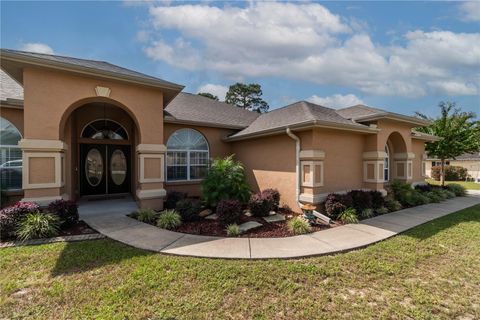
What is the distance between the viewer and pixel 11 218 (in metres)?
5.77

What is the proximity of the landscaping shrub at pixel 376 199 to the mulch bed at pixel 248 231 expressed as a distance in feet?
10.5

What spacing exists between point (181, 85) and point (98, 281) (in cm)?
656

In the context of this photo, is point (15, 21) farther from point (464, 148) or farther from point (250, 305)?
point (464, 148)

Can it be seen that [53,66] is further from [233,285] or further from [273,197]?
[273,197]

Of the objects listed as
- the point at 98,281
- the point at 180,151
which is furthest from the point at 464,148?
the point at 98,281

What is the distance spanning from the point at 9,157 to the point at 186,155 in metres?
6.37

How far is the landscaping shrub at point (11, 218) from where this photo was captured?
5695mm

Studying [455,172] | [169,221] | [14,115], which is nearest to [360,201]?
[169,221]

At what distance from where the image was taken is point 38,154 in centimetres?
666

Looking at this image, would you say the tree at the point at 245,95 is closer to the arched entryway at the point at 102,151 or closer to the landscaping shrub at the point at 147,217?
the arched entryway at the point at 102,151

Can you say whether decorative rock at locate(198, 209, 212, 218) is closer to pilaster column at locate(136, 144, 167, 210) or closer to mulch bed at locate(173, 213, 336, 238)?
mulch bed at locate(173, 213, 336, 238)

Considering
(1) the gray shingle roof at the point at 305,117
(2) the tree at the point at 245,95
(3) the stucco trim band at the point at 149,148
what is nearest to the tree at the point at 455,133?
(1) the gray shingle roof at the point at 305,117

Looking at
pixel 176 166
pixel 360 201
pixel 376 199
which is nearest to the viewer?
pixel 360 201

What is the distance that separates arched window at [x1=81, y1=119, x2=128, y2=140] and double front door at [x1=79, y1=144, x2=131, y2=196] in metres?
0.43
